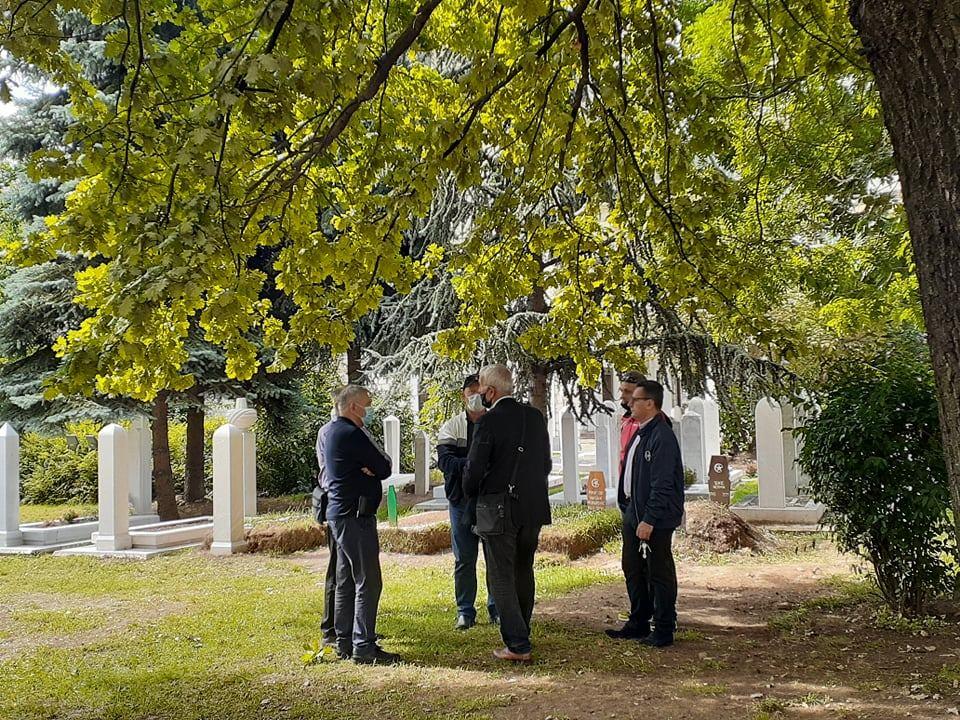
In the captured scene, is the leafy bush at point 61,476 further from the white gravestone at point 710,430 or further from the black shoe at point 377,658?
the black shoe at point 377,658

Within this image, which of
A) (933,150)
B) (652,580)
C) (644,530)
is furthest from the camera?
(652,580)

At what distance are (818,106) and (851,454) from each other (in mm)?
3816

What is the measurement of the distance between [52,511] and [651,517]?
14505 millimetres

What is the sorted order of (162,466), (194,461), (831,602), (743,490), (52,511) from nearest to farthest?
1. (831,602)
2. (162,466)
3. (743,490)
4. (52,511)
5. (194,461)

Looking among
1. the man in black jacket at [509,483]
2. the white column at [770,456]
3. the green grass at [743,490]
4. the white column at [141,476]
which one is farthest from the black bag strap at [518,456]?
the white column at [141,476]

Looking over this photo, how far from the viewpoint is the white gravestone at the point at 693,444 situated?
55.1ft

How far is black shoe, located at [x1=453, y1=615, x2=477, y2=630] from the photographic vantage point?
734 cm

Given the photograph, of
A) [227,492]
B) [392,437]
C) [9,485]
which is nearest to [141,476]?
[9,485]

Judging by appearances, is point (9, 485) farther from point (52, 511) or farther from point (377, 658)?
point (377, 658)

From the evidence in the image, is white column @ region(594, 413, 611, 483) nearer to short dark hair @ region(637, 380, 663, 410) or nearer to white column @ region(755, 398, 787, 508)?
white column @ region(755, 398, 787, 508)

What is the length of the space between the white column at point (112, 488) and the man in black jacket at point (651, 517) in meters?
7.44

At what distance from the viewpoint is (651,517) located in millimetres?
6500

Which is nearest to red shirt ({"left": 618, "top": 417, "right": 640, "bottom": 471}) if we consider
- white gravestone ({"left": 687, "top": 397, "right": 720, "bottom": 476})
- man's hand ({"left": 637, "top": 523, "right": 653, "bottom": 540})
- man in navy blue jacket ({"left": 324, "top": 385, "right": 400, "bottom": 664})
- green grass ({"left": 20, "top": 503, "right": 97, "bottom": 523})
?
man's hand ({"left": 637, "top": 523, "right": 653, "bottom": 540})

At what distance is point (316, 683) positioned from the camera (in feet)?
19.4
